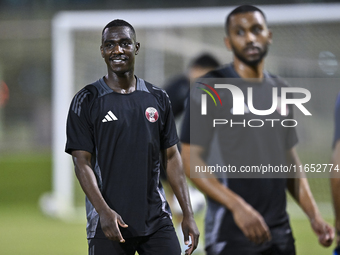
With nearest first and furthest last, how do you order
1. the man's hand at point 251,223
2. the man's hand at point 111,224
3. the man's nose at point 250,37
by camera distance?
1. the man's hand at point 111,224
2. the man's hand at point 251,223
3. the man's nose at point 250,37

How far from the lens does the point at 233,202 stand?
9.07 feet

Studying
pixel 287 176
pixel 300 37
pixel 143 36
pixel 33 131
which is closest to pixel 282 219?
pixel 287 176

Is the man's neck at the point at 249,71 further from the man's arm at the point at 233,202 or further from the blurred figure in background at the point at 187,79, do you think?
the blurred figure in background at the point at 187,79

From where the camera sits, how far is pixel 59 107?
751cm

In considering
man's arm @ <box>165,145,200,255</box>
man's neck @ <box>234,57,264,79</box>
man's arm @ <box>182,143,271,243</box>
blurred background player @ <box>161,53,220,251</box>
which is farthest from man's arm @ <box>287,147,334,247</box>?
blurred background player @ <box>161,53,220,251</box>

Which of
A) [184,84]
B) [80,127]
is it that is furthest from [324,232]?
[184,84]

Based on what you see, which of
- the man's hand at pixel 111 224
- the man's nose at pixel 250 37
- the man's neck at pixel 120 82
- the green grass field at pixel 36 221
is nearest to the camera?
the man's hand at pixel 111 224

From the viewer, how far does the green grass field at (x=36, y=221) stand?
6129 millimetres

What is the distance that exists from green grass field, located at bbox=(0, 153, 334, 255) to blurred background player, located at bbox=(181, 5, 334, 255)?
3.12 meters

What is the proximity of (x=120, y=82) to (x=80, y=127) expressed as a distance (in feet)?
0.96

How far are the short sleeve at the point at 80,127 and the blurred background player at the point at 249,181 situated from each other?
669mm

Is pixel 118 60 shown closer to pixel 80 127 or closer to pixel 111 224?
pixel 80 127

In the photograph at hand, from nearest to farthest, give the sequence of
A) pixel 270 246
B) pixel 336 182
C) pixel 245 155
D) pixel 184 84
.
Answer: pixel 336 182 → pixel 270 246 → pixel 245 155 → pixel 184 84

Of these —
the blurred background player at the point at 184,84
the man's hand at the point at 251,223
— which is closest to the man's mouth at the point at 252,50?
the man's hand at the point at 251,223
